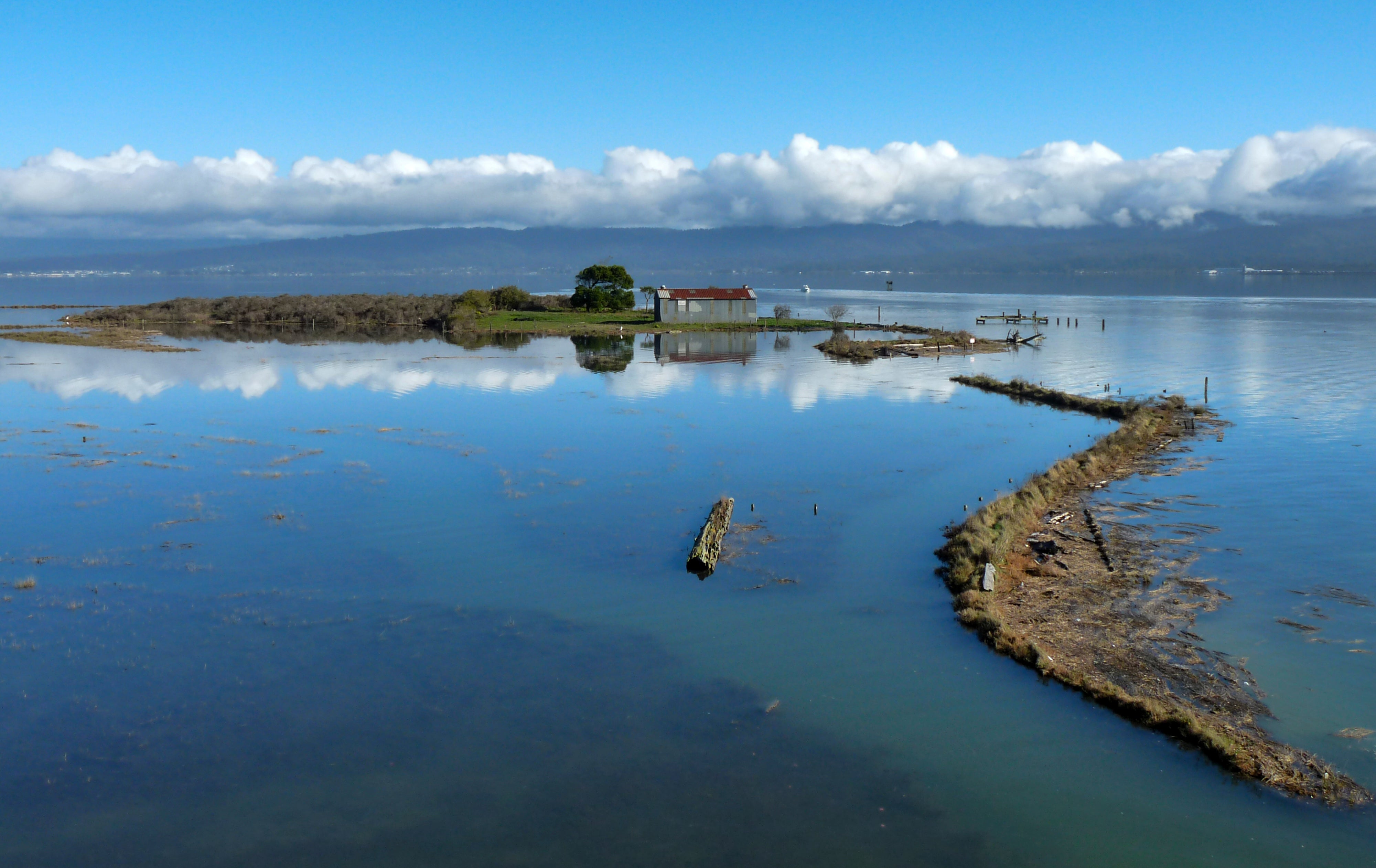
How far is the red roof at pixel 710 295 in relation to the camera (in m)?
98.2

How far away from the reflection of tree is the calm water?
81.4 feet

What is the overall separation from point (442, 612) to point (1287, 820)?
14749 millimetres

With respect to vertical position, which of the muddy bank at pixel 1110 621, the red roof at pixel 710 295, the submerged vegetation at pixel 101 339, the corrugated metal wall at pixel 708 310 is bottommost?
the muddy bank at pixel 1110 621

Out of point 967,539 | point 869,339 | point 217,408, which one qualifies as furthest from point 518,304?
point 967,539

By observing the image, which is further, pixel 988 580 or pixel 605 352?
pixel 605 352

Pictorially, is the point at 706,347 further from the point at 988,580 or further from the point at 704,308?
the point at 988,580

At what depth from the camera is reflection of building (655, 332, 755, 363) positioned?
7025 centimetres

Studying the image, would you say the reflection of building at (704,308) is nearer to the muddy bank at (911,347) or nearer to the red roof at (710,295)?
the red roof at (710,295)

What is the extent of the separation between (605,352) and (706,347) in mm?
9318

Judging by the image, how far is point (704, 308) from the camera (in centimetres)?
9850

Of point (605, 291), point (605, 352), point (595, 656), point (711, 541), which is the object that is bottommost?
point (595, 656)

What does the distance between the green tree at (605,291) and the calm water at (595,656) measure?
7219cm

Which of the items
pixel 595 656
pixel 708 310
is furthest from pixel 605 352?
pixel 595 656

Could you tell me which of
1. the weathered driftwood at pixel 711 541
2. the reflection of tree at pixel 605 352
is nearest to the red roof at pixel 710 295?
the reflection of tree at pixel 605 352
